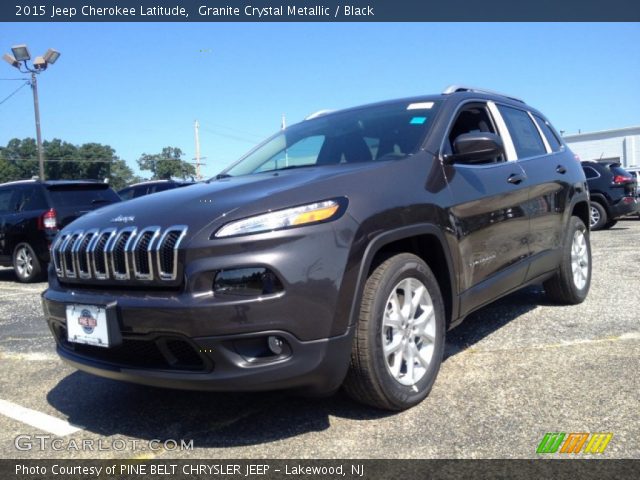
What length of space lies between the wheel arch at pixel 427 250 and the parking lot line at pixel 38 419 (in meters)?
1.73

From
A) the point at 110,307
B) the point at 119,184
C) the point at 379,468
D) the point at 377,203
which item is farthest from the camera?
the point at 119,184

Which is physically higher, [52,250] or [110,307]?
[52,250]

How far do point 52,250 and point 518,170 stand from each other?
3.05 meters

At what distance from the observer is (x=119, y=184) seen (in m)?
83.7

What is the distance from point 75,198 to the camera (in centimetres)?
889

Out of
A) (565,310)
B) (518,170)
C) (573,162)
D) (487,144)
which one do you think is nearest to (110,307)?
(487,144)

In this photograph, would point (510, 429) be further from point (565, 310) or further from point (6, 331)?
point (6, 331)

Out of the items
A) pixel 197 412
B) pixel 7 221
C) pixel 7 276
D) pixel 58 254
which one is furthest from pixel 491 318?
pixel 7 276

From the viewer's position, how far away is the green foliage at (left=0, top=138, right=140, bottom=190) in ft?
253

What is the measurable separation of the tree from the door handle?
72.1 meters

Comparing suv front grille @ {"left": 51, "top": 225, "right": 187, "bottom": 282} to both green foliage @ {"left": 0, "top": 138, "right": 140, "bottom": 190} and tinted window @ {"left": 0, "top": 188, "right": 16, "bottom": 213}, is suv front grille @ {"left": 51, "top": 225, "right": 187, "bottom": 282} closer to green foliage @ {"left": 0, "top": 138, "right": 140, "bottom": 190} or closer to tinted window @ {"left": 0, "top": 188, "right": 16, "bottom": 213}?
tinted window @ {"left": 0, "top": 188, "right": 16, "bottom": 213}

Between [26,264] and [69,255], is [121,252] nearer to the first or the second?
[69,255]

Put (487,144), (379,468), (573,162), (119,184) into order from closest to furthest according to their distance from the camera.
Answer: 1. (379,468)
2. (487,144)
3. (573,162)
4. (119,184)

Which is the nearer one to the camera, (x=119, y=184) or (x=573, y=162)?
(x=573, y=162)
